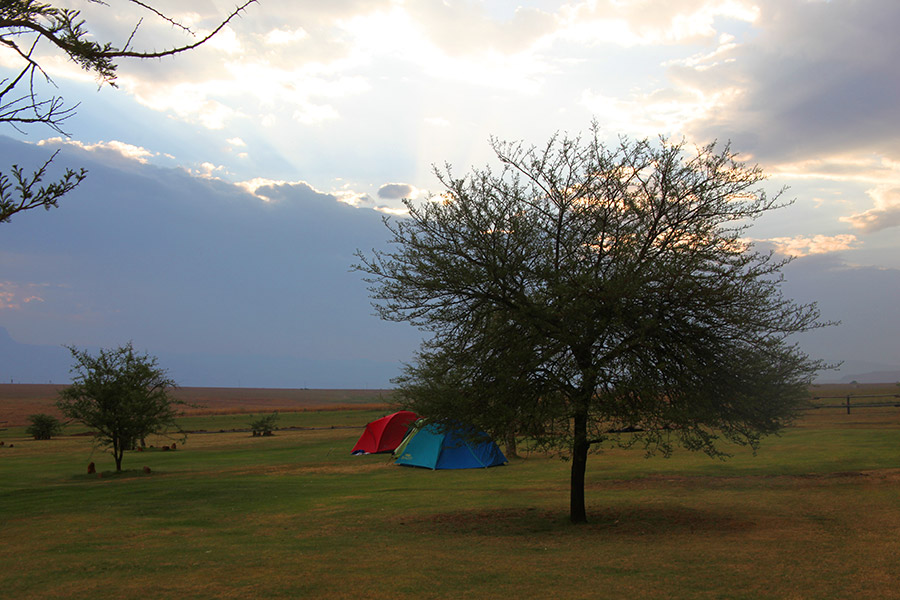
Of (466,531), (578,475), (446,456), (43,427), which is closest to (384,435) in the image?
(446,456)

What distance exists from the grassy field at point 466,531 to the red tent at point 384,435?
7.85 meters

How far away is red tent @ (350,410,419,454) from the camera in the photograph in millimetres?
38156

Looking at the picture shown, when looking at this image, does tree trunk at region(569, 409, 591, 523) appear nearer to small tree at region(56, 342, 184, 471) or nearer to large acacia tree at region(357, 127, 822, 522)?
large acacia tree at region(357, 127, 822, 522)

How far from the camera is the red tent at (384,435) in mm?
38156

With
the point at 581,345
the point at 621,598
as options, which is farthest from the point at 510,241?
the point at 621,598

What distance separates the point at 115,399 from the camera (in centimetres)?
2998

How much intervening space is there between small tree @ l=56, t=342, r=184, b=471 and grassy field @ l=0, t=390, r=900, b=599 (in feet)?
7.50

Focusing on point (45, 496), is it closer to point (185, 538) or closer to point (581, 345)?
point (185, 538)

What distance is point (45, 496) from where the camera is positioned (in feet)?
73.6

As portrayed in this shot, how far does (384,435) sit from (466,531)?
78.3ft

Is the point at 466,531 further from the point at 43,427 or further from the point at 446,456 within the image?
the point at 43,427

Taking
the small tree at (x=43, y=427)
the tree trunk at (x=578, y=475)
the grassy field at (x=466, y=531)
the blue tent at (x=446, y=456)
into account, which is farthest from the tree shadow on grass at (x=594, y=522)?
the small tree at (x=43, y=427)

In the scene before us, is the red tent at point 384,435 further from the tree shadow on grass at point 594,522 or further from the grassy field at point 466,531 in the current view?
the tree shadow on grass at point 594,522

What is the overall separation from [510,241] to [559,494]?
10.3 m
